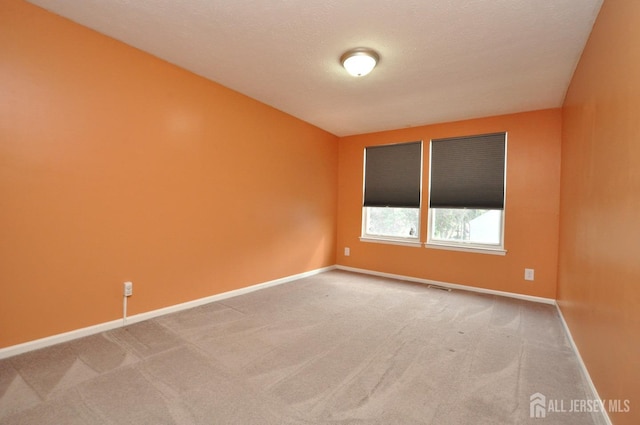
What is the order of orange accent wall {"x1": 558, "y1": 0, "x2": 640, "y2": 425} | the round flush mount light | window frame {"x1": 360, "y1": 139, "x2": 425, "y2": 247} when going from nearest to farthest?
1. orange accent wall {"x1": 558, "y1": 0, "x2": 640, "y2": 425}
2. the round flush mount light
3. window frame {"x1": 360, "y1": 139, "x2": 425, "y2": 247}

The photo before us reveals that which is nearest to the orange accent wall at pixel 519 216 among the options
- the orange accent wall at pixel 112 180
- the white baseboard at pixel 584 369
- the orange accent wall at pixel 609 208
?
the white baseboard at pixel 584 369

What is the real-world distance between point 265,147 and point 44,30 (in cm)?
220

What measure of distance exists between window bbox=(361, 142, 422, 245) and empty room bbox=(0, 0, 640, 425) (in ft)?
2.03

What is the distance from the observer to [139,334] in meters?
2.36

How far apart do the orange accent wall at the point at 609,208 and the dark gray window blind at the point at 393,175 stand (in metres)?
2.10

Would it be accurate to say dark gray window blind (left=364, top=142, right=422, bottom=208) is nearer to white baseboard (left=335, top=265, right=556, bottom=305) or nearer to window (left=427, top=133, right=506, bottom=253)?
window (left=427, top=133, right=506, bottom=253)

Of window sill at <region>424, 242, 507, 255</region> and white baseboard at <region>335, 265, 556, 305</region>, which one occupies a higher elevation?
window sill at <region>424, 242, 507, 255</region>

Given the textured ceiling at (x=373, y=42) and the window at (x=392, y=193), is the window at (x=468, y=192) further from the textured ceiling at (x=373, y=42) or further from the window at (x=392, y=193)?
the textured ceiling at (x=373, y=42)

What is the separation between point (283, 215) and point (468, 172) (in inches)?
107

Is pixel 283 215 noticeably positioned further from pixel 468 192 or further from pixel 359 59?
pixel 468 192

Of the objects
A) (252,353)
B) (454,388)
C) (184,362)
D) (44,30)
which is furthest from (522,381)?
(44,30)

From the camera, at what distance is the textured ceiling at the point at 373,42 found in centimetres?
193

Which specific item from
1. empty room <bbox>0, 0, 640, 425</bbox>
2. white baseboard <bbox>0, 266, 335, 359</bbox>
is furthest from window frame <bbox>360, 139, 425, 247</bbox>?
white baseboard <bbox>0, 266, 335, 359</bbox>

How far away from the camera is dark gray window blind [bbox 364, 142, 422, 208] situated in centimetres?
442
